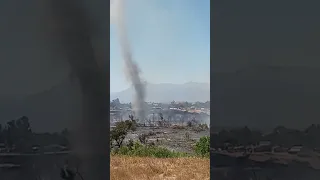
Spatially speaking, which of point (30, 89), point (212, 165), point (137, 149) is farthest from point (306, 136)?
point (137, 149)

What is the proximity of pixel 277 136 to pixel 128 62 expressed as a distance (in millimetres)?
2786

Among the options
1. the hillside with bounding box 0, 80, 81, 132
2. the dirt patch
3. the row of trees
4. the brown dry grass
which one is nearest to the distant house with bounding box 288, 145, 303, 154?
the row of trees

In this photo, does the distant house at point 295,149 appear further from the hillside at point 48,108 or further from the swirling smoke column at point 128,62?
the swirling smoke column at point 128,62

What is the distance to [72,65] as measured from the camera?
272 cm

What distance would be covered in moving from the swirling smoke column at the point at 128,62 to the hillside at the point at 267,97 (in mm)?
1816

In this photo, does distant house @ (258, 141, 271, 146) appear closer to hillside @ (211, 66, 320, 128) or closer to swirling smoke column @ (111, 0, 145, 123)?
hillside @ (211, 66, 320, 128)

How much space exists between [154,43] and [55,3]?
288 centimetres

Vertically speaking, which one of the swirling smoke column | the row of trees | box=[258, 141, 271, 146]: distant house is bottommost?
box=[258, 141, 271, 146]: distant house

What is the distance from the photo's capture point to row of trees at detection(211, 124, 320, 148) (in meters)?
2.62

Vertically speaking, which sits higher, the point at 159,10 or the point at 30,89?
the point at 159,10

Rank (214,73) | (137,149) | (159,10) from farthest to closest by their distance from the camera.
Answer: (137,149) → (159,10) → (214,73)

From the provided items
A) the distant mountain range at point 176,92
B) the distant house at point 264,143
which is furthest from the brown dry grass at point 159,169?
the distant house at point 264,143

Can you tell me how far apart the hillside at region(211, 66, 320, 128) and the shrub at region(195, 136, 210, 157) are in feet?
10.4

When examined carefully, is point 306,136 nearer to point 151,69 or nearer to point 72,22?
point 72,22
